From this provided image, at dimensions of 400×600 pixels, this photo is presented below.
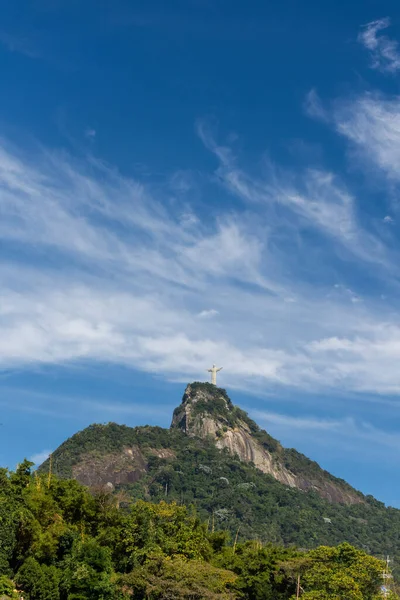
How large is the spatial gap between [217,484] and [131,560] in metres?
122

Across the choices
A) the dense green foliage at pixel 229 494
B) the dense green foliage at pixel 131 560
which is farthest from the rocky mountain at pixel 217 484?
the dense green foliage at pixel 131 560

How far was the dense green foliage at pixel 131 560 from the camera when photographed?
47906mm

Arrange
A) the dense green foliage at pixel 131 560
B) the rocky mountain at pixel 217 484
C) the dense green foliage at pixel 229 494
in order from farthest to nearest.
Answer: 1. the rocky mountain at pixel 217 484
2. the dense green foliage at pixel 229 494
3. the dense green foliage at pixel 131 560

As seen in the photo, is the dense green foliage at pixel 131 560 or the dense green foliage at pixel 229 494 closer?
the dense green foliage at pixel 131 560

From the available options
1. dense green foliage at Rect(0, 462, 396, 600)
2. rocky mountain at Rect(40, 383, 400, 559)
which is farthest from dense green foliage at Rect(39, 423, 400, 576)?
dense green foliage at Rect(0, 462, 396, 600)

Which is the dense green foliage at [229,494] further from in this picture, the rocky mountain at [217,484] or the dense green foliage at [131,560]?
the dense green foliage at [131,560]

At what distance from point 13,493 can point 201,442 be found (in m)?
143

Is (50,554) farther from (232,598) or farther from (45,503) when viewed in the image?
(232,598)

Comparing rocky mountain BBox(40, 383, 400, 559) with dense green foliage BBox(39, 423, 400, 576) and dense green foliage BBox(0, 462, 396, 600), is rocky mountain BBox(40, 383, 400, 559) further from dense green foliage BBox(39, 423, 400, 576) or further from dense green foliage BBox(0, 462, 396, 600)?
dense green foliage BBox(0, 462, 396, 600)

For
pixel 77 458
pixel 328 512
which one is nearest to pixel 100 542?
pixel 77 458

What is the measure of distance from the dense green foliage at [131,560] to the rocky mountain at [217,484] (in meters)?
87.3

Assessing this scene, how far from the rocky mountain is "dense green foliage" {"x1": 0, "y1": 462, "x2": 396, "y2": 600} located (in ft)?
286

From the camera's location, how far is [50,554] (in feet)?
172

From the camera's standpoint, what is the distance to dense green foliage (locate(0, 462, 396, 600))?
47.9 m
